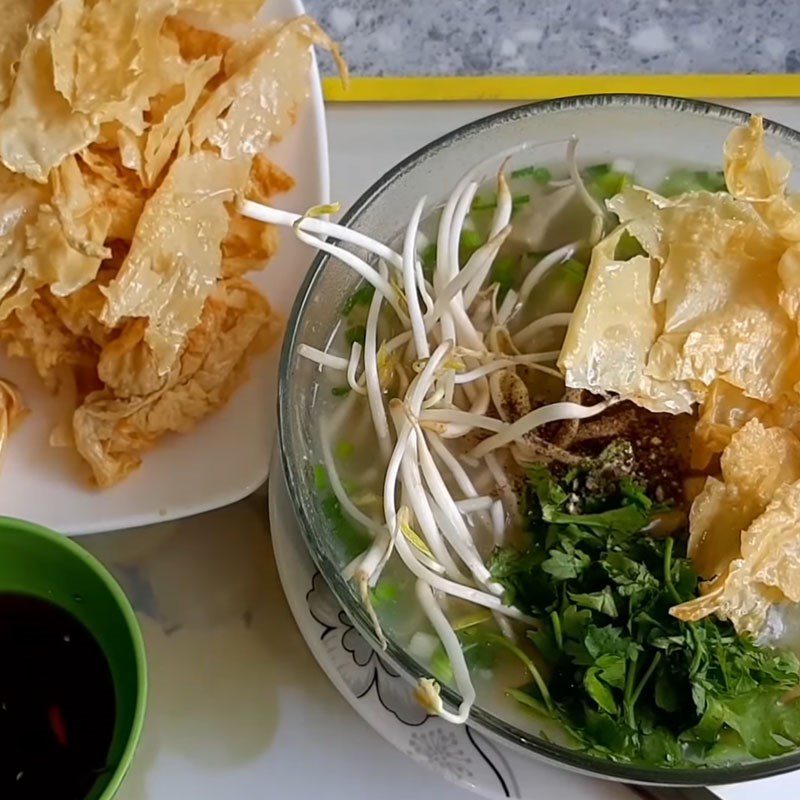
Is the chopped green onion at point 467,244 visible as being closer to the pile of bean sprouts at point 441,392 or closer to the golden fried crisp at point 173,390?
the pile of bean sprouts at point 441,392

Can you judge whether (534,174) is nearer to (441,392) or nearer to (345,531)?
(441,392)

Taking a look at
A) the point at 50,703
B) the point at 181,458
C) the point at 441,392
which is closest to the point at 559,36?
the point at 441,392

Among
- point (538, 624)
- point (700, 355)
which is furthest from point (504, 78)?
point (538, 624)

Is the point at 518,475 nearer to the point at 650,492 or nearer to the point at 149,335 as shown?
the point at 650,492

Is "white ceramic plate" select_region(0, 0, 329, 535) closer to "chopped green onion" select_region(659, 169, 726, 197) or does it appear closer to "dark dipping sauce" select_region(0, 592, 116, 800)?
"dark dipping sauce" select_region(0, 592, 116, 800)

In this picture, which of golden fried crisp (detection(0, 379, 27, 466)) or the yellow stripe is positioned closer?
golden fried crisp (detection(0, 379, 27, 466))

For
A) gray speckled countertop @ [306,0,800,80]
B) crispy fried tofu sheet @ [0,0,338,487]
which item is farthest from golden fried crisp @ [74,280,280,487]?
gray speckled countertop @ [306,0,800,80]
